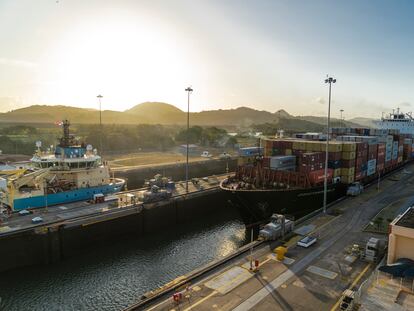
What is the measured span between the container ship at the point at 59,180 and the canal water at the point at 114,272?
9464 millimetres

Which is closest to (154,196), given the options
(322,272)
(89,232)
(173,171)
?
(89,232)

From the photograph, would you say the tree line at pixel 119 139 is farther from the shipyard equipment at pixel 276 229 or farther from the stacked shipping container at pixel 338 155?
the shipyard equipment at pixel 276 229

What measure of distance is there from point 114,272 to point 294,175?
2597 centimetres

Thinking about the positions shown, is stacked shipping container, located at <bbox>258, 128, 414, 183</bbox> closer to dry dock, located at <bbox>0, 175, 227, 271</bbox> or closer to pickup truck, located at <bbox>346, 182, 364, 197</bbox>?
Result: pickup truck, located at <bbox>346, 182, 364, 197</bbox>

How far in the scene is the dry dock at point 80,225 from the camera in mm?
28875

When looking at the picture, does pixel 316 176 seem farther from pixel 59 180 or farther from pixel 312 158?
pixel 59 180

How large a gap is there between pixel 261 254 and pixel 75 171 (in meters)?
26.7

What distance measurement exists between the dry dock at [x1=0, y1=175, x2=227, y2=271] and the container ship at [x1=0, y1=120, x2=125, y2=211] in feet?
5.32

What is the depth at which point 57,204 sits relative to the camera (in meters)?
38.0

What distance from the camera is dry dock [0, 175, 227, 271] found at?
1137 inches

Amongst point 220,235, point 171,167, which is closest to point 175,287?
point 220,235

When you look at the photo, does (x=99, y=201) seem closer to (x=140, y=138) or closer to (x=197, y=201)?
(x=197, y=201)

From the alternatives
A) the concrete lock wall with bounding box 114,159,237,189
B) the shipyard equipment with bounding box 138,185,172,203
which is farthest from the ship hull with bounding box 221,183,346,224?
the concrete lock wall with bounding box 114,159,237,189

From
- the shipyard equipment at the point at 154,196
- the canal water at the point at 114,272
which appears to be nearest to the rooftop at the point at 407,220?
the canal water at the point at 114,272
